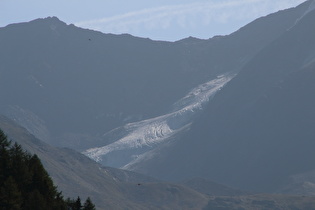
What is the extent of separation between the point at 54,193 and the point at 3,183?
4.88 metres

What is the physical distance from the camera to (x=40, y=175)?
2963 inches

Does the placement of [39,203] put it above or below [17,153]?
below

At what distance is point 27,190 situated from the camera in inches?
2958

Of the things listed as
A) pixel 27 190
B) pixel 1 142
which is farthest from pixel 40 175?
pixel 1 142

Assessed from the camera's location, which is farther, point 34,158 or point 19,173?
point 34,158

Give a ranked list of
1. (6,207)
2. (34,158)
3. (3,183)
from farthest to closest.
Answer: (34,158)
(3,183)
(6,207)

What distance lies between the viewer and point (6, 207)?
66688 millimetres

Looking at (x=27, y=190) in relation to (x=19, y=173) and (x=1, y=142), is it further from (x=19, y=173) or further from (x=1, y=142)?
(x=1, y=142)

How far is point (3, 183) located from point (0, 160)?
3233mm

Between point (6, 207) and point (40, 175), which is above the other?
point (40, 175)

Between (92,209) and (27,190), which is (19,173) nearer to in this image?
(27,190)

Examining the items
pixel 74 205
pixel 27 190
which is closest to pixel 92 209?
pixel 74 205


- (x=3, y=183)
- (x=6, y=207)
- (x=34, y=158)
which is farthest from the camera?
(x=34, y=158)

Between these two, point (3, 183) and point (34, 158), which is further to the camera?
point (34, 158)
